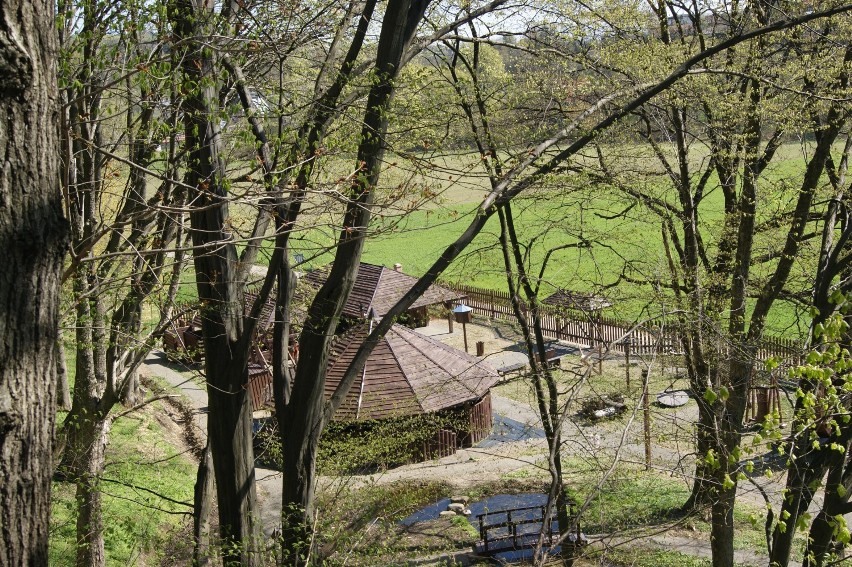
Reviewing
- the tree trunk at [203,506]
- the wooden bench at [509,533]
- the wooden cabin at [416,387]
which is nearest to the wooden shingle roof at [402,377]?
the wooden cabin at [416,387]

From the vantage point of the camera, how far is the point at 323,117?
6961mm

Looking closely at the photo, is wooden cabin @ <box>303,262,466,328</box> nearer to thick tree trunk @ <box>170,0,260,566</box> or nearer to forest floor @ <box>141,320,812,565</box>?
forest floor @ <box>141,320,812,565</box>

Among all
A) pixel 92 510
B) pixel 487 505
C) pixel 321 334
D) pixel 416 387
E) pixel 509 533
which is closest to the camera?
pixel 321 334

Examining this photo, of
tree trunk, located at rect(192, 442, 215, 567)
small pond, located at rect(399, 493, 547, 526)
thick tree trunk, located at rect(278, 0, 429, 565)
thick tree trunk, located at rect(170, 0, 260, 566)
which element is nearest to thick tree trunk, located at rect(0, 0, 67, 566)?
thick tree trunk, located at rect(170, 0, 260, 566)

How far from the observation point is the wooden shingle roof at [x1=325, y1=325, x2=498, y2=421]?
19.7 m

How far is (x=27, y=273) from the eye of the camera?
2.79 metres

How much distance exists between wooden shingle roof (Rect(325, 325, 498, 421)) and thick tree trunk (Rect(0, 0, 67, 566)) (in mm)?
16291

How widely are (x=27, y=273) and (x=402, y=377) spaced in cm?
1862

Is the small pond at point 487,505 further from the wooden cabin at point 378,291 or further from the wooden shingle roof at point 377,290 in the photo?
the wooden shingle roof at point 377,290

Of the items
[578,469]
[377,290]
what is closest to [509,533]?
[578,469]

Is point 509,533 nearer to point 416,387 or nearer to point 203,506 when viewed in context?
point 416,387

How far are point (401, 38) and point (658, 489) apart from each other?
13.7m

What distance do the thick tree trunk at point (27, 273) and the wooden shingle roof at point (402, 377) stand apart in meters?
16.3

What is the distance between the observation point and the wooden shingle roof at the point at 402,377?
19.7 metres
